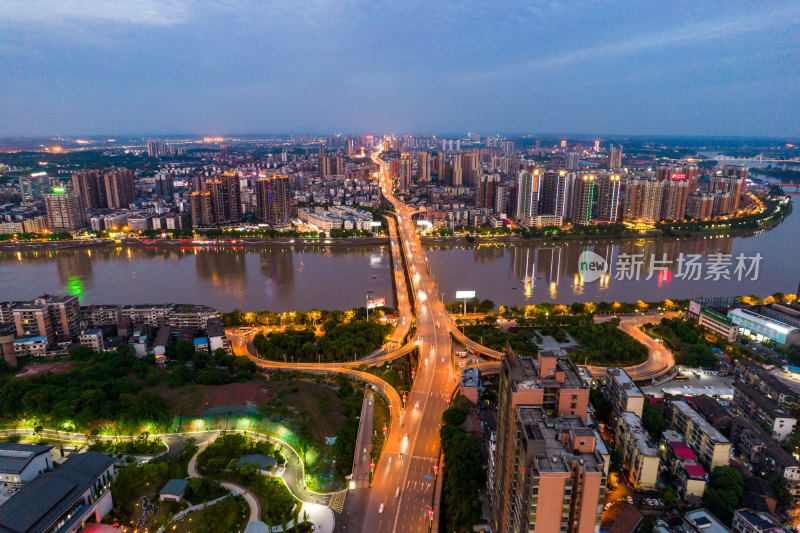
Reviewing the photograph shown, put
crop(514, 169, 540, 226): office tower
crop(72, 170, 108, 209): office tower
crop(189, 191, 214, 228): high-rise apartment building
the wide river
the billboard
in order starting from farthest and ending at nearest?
crop(72, 170, 108, 209): office tower < crop(514, 169, 540, 226): office tower < crop(189, 191, 214, 228): high-rise apartment building < the wide river < the billboard

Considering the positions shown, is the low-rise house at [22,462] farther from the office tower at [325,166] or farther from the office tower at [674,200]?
the office tower at [325,166]

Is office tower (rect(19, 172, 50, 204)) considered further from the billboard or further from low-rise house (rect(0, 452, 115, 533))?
low-rise house (rect(0, 452, 115, 533))

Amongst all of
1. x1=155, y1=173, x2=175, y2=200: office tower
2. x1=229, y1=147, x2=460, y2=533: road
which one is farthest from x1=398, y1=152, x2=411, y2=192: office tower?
x1=229, y1=147, x2=460, y2=533: road

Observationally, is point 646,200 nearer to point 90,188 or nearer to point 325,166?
point 325,166

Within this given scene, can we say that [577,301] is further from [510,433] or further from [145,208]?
[145,208]

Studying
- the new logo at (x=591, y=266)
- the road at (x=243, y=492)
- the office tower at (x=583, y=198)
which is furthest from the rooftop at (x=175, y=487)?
the office tower at (x=583, y=198)

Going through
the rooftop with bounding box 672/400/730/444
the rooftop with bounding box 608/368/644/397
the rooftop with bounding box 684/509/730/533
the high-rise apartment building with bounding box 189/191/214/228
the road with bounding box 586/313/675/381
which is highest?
the high-rise apartment building with bounding box 189/191/214/228

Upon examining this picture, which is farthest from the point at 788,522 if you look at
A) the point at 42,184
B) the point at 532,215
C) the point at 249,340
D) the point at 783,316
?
the point at 42,184
